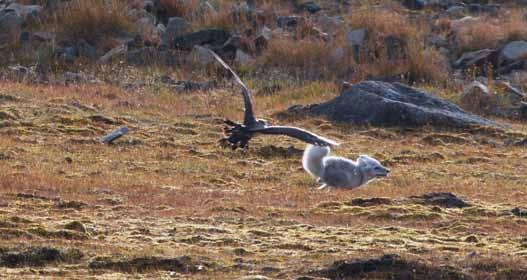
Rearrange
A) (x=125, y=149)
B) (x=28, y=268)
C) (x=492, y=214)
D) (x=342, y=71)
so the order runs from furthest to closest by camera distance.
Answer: (x=342, y=71) < (x=125, y=149) < (x=492, y=214) < (x=28, y=268)

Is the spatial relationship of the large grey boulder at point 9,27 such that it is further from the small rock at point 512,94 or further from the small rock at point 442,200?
the small rock at point 442,200

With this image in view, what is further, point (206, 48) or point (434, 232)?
point (206, 48)

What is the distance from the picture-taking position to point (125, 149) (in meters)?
18.4

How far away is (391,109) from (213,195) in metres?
7.04

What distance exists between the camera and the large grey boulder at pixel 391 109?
21312mm

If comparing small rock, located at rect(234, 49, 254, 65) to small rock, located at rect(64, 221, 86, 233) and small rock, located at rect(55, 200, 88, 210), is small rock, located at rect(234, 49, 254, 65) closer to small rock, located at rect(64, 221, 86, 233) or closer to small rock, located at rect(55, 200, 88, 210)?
small rock, located at rect(55, 200, 88, 210)

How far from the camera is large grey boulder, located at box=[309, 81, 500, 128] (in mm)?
21312

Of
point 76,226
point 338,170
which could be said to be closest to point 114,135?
point 338,170

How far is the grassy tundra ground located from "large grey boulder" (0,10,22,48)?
540 cm

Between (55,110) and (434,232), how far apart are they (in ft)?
30.3

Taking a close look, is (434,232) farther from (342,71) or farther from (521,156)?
(342,71)

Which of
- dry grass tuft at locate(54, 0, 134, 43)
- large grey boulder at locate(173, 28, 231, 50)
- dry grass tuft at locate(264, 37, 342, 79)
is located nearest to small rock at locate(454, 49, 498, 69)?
dry grass tuft at locate(264, 37, 342, 79)

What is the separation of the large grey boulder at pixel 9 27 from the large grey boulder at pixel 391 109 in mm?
8745

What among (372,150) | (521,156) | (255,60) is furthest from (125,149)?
(255,60)
